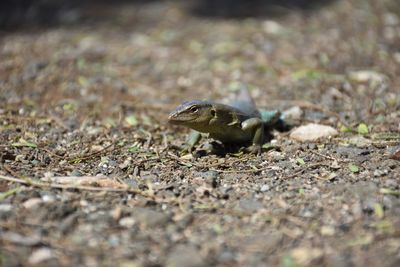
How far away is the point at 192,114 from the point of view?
4324mm

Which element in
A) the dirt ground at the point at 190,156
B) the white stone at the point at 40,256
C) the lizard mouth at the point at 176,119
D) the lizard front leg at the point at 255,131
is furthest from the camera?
the lizard front leg at the point at 255,131

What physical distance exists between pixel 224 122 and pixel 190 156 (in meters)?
0.48

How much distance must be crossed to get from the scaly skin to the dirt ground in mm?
240

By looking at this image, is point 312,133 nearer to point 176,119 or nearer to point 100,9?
point 176,119

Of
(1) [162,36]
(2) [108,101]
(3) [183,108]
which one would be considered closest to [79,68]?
(2) [108,101]

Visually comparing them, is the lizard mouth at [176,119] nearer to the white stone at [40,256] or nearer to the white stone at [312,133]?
the white stone at [312,133]

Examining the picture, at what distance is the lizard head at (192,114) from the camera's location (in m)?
4.28

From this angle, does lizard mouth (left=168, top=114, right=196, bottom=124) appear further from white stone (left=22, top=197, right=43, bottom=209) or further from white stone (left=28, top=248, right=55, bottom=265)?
white stone (left=28, top=248, right=55, bottom=265)

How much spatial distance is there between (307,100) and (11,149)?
3550 millimetres

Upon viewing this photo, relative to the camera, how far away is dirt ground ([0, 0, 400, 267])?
3.04m

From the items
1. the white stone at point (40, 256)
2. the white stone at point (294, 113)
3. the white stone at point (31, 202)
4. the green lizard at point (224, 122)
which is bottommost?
the white stone at point (40, 256)

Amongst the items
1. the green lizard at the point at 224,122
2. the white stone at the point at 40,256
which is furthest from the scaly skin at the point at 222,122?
the white stone at the point at 40,256

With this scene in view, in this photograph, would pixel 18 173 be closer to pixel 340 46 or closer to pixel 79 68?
pixel 79 68

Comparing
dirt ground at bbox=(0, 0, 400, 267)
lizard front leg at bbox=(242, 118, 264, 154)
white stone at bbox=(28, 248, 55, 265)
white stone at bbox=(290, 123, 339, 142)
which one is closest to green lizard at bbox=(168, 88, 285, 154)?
lizard front leg at bbox=(242, 118, 264, 154)
